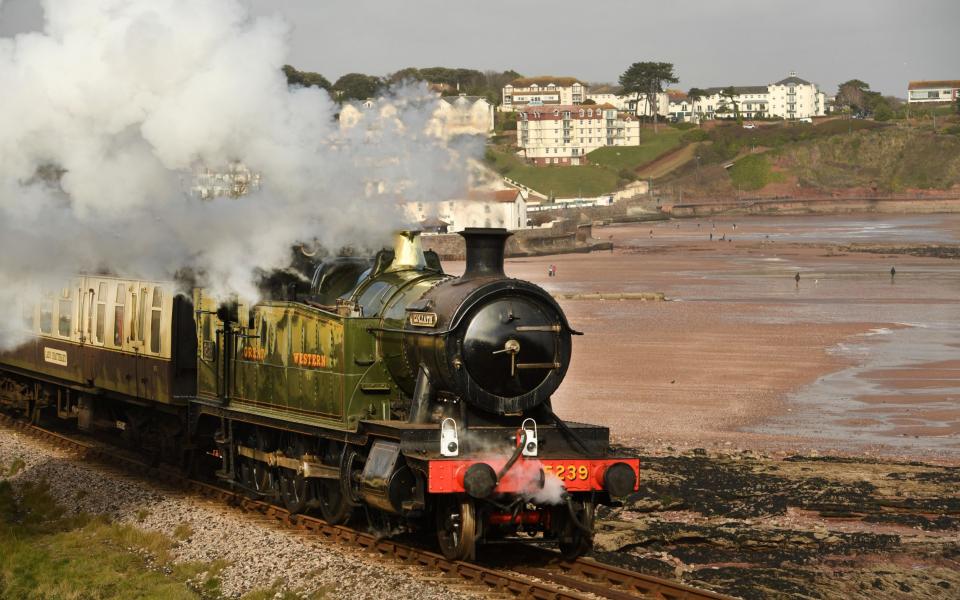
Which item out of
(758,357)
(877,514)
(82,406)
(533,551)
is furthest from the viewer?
(758,357)

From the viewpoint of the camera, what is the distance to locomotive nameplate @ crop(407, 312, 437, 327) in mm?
13891

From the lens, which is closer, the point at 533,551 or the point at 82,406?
the point at 533,551

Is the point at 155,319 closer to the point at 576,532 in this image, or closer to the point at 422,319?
the point at 422,319

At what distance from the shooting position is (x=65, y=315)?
76.7ft

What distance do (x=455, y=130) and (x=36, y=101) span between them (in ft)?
22.7

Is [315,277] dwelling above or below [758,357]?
above

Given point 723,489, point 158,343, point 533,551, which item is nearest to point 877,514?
point 723,489

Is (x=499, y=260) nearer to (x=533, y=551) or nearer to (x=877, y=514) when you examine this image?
→ (x=533, y=551)

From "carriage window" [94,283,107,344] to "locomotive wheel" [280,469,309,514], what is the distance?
650cm

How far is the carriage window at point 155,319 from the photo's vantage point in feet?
63.7

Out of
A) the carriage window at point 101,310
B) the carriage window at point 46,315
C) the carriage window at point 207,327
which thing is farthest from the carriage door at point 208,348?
the carriage window at point 46,315

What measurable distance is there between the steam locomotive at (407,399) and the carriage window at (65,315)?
5.06 metres

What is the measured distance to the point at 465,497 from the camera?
44.9ft

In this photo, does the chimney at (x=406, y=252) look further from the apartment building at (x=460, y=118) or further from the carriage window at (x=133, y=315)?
the carriage window at (x=133, y=315)
